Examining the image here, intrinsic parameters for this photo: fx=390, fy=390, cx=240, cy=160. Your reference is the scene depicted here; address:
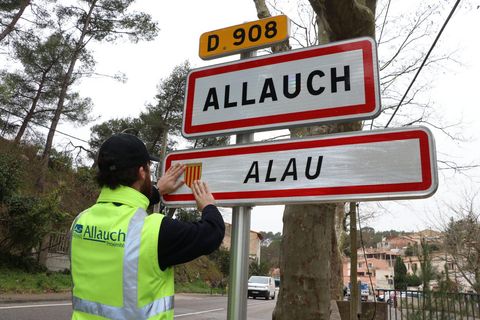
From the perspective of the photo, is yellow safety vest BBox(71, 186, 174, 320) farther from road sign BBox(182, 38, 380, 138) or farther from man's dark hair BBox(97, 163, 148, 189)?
road sign BBox(182, 38, 380, 138)

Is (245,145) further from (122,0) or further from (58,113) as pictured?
(122,0)

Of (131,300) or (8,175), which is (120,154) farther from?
(8,175)

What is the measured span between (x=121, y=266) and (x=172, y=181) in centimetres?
57

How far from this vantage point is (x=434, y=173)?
1.38 metres

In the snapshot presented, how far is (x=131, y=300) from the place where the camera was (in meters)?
1.30

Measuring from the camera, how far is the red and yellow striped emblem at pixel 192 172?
1.83m

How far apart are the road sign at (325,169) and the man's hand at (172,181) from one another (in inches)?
1.9

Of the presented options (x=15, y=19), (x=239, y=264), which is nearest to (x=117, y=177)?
(x=239, y=264)

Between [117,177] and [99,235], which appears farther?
[117,177]

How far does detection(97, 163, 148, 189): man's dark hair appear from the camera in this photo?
1.56 metres

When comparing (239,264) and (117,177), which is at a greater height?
(117,177)

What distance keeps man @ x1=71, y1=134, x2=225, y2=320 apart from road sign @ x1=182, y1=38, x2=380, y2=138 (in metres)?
0.45

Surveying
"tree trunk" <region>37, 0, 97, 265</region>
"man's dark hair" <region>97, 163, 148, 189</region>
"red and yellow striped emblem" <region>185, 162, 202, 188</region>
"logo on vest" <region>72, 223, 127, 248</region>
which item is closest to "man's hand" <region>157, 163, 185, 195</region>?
"red and yellow striped emblem" <region>185, 162, 202, 188</region>

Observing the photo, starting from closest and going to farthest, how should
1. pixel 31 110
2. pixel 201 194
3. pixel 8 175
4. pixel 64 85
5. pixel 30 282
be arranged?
1. pixel 201 194
2. pixel 30 282
3. pixel 8 175
4. pixel 64 85
5. pixel 31 110
